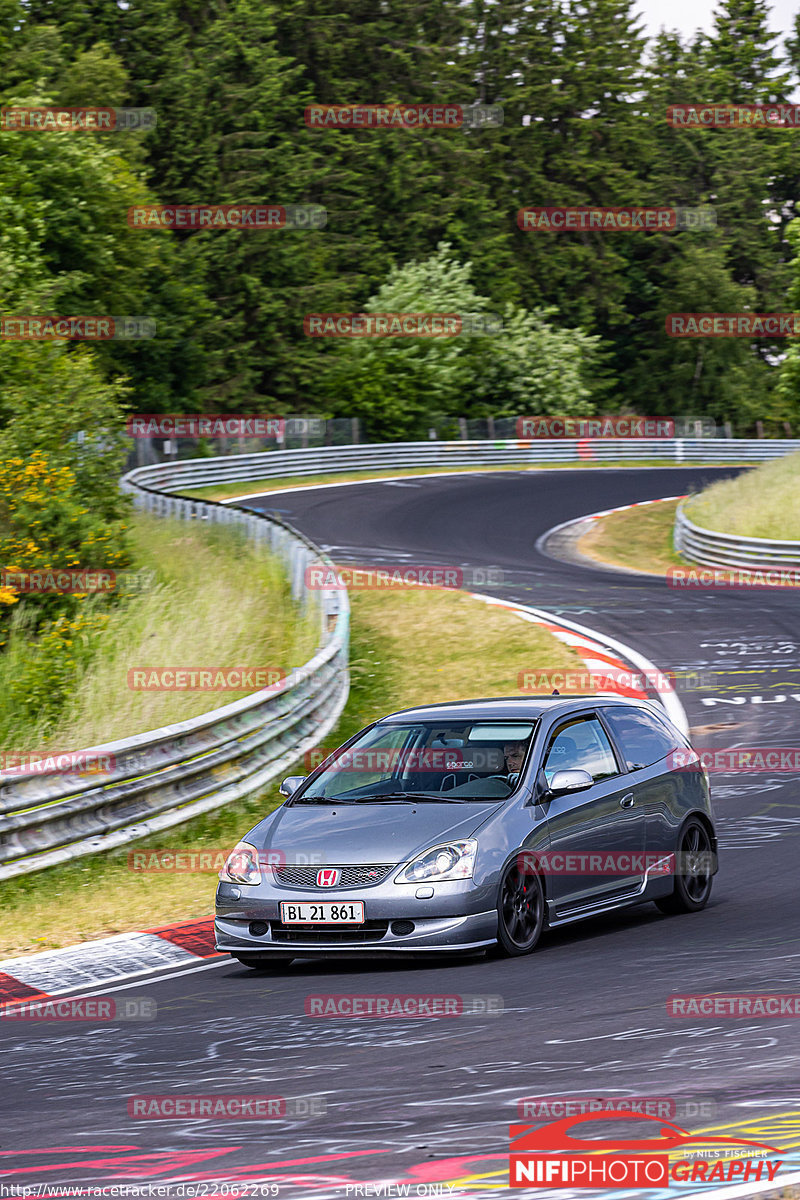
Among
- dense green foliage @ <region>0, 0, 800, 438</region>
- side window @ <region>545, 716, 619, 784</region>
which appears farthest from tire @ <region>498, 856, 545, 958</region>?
dense green foliage @ <region>0, 0, 800, 438</region>

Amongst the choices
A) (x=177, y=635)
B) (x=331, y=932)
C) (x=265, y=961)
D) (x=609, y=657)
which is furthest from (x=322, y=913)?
(x=609, y=657)

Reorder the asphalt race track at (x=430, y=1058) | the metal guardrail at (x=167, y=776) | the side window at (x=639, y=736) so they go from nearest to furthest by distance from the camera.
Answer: the asphalt race track at (x=430, y=1058), the side window at (x=639, y=736), the metal guardrail at (x=167, y=776)

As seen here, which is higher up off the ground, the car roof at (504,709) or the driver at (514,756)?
the car roof at (504,709)

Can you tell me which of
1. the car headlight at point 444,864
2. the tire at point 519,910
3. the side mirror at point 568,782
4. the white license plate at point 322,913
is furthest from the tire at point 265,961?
the side mirror at point 568,782

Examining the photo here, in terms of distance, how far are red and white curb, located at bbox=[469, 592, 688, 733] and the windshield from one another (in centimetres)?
686

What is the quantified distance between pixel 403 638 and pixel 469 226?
196 feet

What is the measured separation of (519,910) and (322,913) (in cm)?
106

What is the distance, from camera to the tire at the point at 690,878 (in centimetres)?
976

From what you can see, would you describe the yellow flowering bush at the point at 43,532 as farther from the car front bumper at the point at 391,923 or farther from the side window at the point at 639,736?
the car front bumper at the point at 391,923

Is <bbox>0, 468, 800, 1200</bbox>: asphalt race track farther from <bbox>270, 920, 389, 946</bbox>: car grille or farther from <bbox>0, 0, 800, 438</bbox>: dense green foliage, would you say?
<bbox>0, 0, 800, 438</bbox>: dense green foliage

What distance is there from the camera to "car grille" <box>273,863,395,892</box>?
8281mm

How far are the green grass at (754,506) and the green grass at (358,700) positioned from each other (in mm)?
8987

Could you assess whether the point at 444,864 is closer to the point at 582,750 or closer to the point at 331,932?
the point at 331,932

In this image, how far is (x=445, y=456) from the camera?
172 feet
